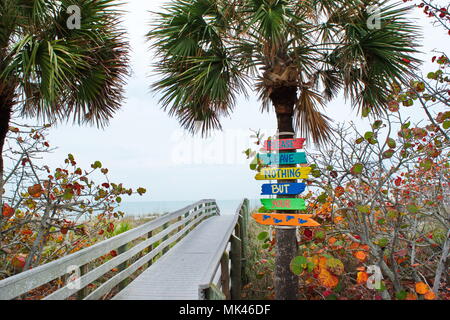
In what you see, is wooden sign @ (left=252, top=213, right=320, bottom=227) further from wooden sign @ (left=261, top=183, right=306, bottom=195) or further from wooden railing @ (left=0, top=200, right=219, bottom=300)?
wooden railing @ (left=0, top=200, right=219, bottom=300)

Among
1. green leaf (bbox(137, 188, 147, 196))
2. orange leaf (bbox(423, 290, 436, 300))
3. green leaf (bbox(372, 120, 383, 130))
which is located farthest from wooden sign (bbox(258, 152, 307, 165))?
orange leaf (bbox(423, 290, 436, 300))

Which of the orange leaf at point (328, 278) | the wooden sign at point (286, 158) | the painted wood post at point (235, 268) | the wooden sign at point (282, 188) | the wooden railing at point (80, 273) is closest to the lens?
the wooden railing at point (80, 273)

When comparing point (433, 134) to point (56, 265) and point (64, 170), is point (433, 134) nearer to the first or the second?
point (56, 265)

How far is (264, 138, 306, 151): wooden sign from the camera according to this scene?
5470 millimetres

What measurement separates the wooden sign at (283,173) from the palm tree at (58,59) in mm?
3368

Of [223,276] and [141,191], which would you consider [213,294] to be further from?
[141,191]

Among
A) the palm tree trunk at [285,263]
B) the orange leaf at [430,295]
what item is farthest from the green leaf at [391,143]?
the orange leaf at [430,295]

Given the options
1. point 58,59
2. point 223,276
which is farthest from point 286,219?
point 58,59

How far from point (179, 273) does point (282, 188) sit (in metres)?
2.55

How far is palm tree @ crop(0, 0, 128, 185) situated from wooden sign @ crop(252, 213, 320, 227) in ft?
12.2

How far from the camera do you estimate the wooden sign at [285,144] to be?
17.9 ft

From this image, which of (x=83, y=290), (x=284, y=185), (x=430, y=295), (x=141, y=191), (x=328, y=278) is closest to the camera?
(x=430, y=295)

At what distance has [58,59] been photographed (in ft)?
17.7

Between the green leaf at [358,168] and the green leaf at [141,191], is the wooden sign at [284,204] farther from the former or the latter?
the green leaf at [141,191]
